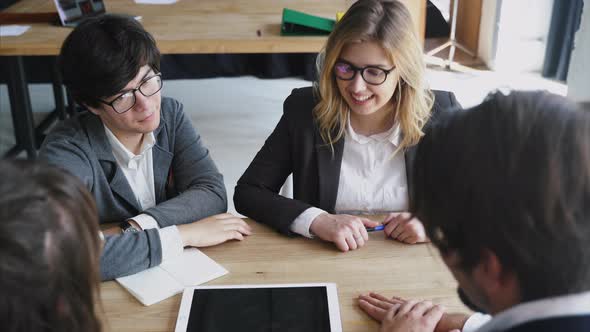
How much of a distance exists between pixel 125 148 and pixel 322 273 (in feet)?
2.19

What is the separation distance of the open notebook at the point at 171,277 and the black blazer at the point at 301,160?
30cm

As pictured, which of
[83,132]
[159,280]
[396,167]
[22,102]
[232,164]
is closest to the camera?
[159,280]

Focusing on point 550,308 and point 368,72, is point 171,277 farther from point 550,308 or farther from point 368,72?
point 550,308

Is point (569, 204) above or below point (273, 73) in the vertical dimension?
above

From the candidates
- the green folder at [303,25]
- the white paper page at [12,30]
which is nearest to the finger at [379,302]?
Answer: the green folder at [303,25]

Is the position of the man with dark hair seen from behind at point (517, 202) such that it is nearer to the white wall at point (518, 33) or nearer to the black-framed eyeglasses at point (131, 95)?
the black-framed eyeglasses at point (131, 95)

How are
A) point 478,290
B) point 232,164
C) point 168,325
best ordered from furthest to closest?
point 232,164
point 168,325
point 478,290

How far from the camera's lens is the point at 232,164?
137 inches

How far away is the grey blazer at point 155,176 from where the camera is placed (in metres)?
1.30

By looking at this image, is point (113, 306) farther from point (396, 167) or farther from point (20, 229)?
point (396, 167)

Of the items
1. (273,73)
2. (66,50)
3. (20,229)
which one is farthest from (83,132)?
(273,73)

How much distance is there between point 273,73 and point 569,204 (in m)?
4.41


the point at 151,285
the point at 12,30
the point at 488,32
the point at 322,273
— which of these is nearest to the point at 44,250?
the point at 151,285

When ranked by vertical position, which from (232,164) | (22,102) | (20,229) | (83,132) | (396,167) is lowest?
(232,164)
